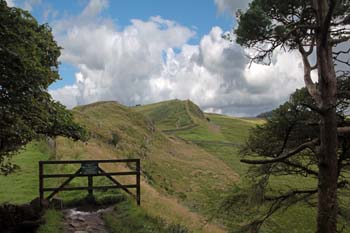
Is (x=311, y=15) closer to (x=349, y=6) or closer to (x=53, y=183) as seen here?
(x=349, y=6)

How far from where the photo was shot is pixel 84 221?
12961 millimetres

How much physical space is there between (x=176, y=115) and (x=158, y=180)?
402 ft

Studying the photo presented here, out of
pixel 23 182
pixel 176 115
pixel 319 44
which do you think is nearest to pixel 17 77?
pixel 319 44

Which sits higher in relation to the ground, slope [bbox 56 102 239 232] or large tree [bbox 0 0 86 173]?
large tree [bbox 0 0 86 173]

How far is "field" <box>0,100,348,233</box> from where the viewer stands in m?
15.1

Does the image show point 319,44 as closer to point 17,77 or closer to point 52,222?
point 17,77

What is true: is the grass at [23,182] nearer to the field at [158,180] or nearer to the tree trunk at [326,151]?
the field at [158,180]

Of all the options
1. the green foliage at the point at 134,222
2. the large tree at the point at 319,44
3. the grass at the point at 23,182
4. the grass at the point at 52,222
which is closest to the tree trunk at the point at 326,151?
the large tree at the point at 319,44

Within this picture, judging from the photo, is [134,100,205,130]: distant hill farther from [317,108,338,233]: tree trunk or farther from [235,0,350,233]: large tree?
[317,108,338,233]: tree trunk

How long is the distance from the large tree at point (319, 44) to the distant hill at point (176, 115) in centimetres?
11955

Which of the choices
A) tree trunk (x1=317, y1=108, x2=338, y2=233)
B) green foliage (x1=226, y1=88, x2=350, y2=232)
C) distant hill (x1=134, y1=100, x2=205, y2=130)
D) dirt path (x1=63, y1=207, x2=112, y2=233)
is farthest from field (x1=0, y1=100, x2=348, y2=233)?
distant hill (x1=134, y1=100, x2=205, y2=130)

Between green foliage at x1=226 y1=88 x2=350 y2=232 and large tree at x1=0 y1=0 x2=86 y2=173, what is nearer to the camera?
large tree at x1=0 y1=0 x2=86 y2=173

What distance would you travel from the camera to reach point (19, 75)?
7.64 m

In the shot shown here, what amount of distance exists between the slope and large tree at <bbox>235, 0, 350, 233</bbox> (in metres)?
7.36
